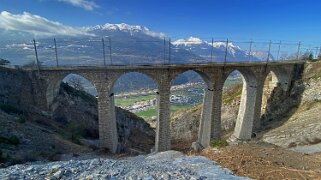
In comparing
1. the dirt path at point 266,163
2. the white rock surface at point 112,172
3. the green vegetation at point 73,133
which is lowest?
the green vegetation at point 73,133

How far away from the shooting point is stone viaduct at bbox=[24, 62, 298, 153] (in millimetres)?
45875

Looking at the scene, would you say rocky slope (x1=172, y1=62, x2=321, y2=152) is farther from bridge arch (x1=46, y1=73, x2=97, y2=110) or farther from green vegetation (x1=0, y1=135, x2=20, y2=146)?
green vegetation (x1=0, y1=135, x2=20, y2=146)

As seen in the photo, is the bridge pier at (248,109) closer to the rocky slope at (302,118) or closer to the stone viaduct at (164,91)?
the stone viaduct at (164,91)

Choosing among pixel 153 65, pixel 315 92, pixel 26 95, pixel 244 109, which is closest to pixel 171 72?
pixel 153 65

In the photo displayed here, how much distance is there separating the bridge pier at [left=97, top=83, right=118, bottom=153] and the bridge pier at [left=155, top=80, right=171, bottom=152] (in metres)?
7.35

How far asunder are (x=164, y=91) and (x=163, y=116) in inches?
161

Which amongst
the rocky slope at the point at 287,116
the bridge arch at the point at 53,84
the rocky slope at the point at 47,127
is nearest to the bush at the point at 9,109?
the rocky slope at the point at 47,127

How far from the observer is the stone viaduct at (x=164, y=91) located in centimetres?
4588

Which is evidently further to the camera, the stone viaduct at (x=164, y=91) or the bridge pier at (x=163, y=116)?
the bridge pier at (x=163, y=116)

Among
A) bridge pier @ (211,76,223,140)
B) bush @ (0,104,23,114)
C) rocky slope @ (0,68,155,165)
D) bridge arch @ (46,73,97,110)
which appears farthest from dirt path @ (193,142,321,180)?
bush @ (0,104,23,114)

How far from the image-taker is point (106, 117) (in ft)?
152

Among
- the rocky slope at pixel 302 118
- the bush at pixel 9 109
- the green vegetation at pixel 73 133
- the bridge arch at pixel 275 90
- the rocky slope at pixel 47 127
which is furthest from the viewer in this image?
the bridge arch at pixel 275 90

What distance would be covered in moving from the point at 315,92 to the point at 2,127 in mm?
52422

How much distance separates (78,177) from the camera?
44.6 ft
